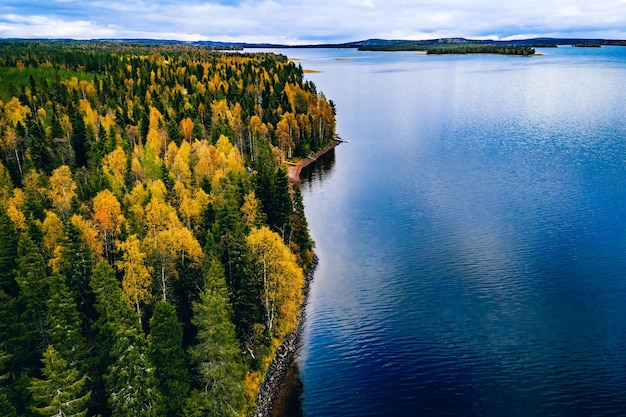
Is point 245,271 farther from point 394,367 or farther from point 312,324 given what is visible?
point 394,367

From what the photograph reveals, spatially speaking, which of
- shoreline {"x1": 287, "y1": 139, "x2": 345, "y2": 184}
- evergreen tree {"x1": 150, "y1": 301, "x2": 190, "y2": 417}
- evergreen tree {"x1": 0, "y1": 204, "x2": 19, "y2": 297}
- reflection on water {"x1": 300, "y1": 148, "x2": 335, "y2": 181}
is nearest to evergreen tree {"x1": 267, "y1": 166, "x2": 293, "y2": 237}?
evergreen tree {"x1": 150, "y1": 301, "x2": 190, "y2": 417}

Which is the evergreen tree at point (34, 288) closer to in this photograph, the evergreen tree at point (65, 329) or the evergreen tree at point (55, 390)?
the evergreen tree at point (65, 329)

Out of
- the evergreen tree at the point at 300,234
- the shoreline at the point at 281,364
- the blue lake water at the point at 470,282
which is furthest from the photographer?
the evergreen tree at the point at 300,234

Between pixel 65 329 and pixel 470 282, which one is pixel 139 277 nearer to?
pixel 65 329

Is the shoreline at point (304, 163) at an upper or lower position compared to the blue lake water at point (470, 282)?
upper

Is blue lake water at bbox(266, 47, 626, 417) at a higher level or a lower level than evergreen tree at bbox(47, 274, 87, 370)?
lower

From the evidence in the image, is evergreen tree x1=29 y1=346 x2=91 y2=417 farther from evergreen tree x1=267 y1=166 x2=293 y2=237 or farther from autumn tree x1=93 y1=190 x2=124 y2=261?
evergreen tree x1=267 y1=166 x2=293 y2=237

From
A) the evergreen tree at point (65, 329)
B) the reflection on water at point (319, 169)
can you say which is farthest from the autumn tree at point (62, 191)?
the reflection on water at point (319, 169)
